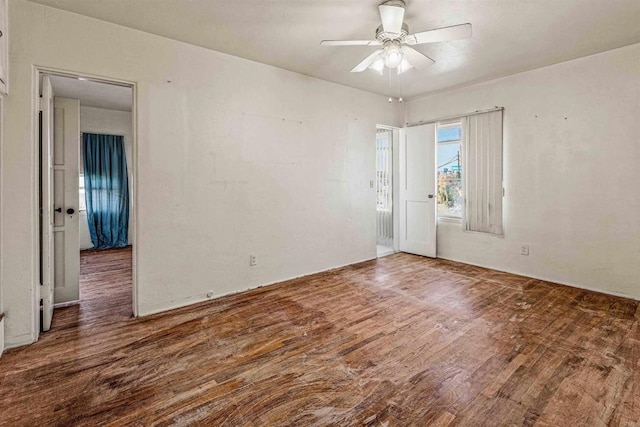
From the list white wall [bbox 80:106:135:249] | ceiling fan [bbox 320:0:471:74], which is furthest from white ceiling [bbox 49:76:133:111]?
ceiling fan [bbox 320:0:471:74]

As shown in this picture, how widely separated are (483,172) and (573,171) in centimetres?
100

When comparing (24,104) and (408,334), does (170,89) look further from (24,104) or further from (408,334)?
(408,334)

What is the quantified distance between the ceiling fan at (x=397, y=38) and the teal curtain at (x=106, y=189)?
5.30 metres

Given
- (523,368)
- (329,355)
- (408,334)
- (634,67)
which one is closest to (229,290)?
(329,355)

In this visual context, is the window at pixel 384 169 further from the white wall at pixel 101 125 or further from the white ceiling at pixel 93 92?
the white wall at pixel 101 125

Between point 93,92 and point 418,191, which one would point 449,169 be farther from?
point 93,92

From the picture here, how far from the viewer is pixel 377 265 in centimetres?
464

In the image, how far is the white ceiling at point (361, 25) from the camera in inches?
96.3

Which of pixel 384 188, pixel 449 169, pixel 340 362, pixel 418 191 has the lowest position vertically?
pixel 340 362

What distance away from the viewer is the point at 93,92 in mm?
4723

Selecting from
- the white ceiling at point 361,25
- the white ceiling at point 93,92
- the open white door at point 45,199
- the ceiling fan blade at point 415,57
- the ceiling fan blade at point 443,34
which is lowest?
the open white door at point 45,199

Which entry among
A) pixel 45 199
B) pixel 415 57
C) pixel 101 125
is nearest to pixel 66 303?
pixel 45 199

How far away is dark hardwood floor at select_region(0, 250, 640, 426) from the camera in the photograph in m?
1.70

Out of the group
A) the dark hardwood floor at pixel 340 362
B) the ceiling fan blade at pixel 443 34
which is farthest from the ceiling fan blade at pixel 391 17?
the dark hardwood floor at pixel 340 362
